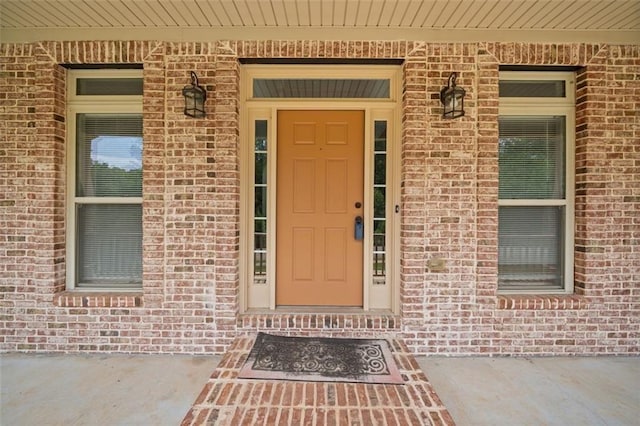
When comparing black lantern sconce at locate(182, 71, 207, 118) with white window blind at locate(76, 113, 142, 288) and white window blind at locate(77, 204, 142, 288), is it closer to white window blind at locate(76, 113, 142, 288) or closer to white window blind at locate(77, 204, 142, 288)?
white window blind at locate(76, 113, 142, 288)

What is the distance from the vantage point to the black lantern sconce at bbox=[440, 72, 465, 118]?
3.13 m

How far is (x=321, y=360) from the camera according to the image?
2.54m

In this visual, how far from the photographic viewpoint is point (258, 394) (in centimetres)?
211

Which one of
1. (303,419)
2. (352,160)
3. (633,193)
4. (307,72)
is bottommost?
(303,419)

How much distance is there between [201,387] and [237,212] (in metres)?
1.47

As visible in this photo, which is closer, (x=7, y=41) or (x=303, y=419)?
(x=303, y=419)

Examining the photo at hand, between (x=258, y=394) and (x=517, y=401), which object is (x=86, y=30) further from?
(x=517, y=401)

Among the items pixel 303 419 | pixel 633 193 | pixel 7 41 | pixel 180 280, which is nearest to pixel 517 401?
pixel 303 419

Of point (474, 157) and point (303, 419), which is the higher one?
point (474, 157)

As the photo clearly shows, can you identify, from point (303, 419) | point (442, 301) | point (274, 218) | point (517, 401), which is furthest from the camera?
point (274, 218)

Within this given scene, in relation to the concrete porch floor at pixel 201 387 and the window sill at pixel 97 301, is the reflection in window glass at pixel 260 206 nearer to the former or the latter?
the concrete porch floor at pixel 201 387

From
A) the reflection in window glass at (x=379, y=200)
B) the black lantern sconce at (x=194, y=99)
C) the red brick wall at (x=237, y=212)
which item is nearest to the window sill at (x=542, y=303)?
the red brick wall at (x=237, y=212)

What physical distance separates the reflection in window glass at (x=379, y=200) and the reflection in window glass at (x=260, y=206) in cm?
108

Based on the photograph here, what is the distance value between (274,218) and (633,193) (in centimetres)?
335
